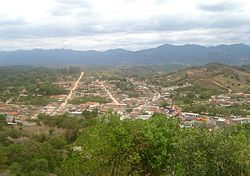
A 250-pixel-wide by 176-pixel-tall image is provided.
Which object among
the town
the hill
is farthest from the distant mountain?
the town

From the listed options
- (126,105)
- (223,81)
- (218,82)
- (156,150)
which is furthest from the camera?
(223,81)

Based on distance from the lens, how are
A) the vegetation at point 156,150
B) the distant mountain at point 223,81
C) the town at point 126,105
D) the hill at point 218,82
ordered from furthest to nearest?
the distant mountain at point 223,81 < the hill at point 218,82 < the town at point 126,105 < the vegetation at point 156,150

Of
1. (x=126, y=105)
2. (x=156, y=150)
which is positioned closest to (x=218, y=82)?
(x=126, y=105)

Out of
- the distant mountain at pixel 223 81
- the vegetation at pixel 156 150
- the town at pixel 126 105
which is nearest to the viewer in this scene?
the vegetation at pixel 156 150

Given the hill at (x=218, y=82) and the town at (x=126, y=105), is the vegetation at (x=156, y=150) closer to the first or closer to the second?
the town at (x=126, y=105)

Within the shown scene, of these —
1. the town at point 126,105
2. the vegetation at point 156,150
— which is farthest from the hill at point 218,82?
the vegetation at point 156,150

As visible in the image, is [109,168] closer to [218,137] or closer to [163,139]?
[163,139]

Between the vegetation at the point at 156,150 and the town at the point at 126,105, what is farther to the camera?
the town at the point at 126,105

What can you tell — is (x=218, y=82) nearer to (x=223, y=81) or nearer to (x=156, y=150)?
(x=223, y=81)

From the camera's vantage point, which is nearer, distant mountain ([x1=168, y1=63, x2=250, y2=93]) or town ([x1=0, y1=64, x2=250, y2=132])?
town ([x1=0, y1=64, x2=250, y2=132])

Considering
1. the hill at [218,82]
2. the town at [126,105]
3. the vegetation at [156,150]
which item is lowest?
the town at [126,105]

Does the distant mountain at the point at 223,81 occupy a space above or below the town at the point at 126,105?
above

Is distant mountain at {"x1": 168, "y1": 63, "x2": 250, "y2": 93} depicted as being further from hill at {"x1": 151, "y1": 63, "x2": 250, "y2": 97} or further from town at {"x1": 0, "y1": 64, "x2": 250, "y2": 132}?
town at {"x1": 0, "y1": 64, "x2": 250, "y2": 132}

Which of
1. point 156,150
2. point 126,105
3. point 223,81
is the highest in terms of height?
point 156,150
